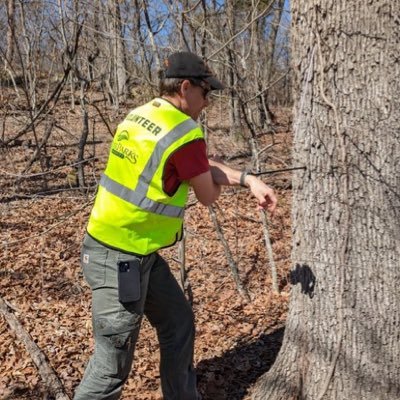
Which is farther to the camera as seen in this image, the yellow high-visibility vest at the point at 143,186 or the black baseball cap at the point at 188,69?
the black baseball cap at the point at 188,69

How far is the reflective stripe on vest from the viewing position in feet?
7.70

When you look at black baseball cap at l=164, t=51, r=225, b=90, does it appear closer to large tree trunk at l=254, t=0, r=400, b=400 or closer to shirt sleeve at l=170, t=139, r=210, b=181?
shirt sleeve at l=170, t=139, r=210, b=181

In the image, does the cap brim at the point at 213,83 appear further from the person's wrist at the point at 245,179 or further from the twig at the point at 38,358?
the twig at the point at 38,358

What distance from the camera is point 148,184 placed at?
242 centimetres

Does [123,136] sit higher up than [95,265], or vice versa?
[123,136]

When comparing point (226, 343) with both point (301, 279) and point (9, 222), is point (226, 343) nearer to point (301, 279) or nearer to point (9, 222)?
point (301, 279)

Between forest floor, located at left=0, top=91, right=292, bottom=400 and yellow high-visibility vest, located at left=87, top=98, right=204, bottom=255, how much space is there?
1221mm

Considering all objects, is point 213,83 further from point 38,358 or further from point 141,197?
point 38,358

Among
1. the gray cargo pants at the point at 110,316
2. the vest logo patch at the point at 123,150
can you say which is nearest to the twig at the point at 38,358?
the gray cargo pants at the point at 110,316

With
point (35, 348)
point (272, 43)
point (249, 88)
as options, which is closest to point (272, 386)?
point (35, 348)

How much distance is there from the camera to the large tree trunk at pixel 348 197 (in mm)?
2400

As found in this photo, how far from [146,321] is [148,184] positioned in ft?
7.24

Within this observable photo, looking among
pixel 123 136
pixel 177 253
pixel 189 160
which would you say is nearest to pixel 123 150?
pixel 123 136

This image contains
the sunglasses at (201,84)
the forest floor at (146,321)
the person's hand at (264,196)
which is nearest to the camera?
the person's hand at (264,196)
